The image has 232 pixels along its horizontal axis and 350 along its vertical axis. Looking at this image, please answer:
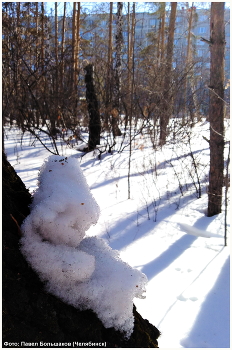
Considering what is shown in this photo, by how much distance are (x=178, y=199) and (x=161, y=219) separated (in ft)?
2.83

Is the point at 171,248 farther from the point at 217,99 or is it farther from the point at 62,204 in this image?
the point at 62,204

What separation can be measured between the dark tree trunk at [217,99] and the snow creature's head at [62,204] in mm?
2697

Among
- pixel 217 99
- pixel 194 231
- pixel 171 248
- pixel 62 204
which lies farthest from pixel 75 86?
pixel 62 204

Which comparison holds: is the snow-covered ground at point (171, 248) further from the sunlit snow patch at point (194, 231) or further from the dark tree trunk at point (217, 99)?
the dark tree trunk at point (217, 99)

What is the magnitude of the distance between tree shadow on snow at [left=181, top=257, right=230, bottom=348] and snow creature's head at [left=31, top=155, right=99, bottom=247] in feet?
3.98

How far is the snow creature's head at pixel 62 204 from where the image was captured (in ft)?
2.63

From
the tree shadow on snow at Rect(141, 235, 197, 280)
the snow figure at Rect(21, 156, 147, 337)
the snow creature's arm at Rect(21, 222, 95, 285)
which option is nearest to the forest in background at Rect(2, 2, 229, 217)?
the tree shadow on snow at Rect(141, 235, 197, 280)

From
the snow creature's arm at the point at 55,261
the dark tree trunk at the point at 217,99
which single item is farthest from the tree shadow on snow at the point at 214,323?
the dark tree trunk at the point at 217,99

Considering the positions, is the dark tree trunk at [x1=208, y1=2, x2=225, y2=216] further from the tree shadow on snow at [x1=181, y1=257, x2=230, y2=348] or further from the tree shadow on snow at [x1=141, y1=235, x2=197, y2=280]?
the tree shadow on snow at [x1=181, y1=257, x2=230, y2=348]

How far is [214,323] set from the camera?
176 cm

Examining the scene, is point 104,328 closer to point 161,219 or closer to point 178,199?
point 161,219

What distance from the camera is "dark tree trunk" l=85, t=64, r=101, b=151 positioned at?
22.9 ft

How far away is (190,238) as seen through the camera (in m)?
3.04

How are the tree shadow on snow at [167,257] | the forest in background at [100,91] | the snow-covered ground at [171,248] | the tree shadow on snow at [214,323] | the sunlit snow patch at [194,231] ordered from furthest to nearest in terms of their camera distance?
the forest in background at [100,91] → the sunlit snow patch at [194,231] → the tree shadow on snow at [167,257] → the snow-covered ground at [171,248] → the tree shadow on snow at [214,323]
